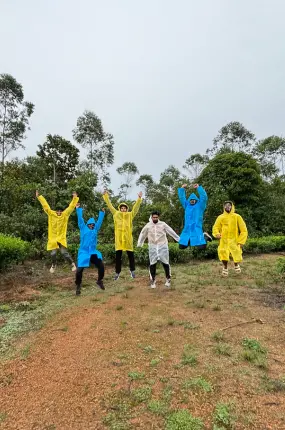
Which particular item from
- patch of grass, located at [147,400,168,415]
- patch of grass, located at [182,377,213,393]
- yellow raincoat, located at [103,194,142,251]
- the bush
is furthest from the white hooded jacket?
the bush

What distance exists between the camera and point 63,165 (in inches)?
832

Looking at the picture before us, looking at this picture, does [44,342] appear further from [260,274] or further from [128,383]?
[260,274]

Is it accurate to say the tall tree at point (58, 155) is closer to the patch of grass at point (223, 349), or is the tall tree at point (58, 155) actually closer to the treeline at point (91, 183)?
the treeline at point (91, 183)

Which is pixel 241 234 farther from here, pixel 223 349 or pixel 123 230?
pixel 223 349

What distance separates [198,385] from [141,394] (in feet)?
1.95

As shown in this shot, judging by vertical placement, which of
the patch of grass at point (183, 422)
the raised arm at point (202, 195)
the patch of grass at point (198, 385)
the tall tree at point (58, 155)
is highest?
the tall tree at point (58, 155)

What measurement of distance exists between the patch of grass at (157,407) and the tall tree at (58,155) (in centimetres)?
1882

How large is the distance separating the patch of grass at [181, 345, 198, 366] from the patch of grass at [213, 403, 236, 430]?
0.72 m

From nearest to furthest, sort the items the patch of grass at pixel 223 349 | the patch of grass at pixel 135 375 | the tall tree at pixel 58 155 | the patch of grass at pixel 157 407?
1. the patch of grass at pixel 157 407
2. the patch of grass at pixel 135 375
3. the patch of grass at pixel 223 349
4. the tall tree at pixel 58 155

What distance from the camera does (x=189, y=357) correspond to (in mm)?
3830

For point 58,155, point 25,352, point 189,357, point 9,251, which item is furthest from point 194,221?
point 58,155

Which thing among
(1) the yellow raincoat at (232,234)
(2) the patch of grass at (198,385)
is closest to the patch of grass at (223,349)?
(2) the patch of grass at (198,385)

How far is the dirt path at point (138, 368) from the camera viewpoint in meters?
3.00

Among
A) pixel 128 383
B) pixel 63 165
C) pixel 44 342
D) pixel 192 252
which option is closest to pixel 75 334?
pixel 44 342
